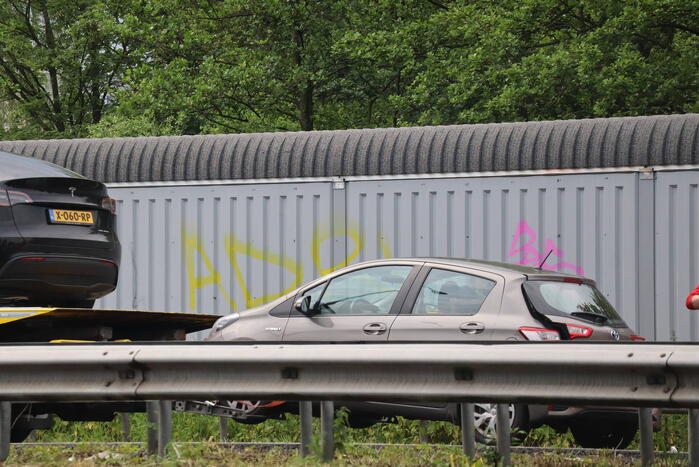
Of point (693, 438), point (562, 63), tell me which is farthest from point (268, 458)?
point (562, 63)

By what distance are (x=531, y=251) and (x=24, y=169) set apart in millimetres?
5591

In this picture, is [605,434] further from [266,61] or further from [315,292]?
[266,61]

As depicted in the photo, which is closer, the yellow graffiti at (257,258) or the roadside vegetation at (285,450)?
the roadside vegetation at (285,450)

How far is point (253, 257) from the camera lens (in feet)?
39.0

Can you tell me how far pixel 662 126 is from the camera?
10.8 meters

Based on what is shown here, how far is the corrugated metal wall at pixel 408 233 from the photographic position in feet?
34.9

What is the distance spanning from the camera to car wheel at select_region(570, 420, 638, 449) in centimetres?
796

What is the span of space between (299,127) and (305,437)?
62.2 ft

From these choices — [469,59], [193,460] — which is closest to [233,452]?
[193,460]

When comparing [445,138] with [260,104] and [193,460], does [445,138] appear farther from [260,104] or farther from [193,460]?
[260,104]

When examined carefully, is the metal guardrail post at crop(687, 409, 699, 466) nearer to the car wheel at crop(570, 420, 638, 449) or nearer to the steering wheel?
the car wheel at crop(570, 420, 638, 449)

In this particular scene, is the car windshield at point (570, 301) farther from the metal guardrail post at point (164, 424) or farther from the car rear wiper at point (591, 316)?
the metal guardrail post at point (164, 424)

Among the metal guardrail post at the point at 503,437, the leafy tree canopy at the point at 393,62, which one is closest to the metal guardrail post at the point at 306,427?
the metal guardrail post at the point at 503,437

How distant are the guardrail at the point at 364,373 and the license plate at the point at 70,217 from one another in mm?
2024
